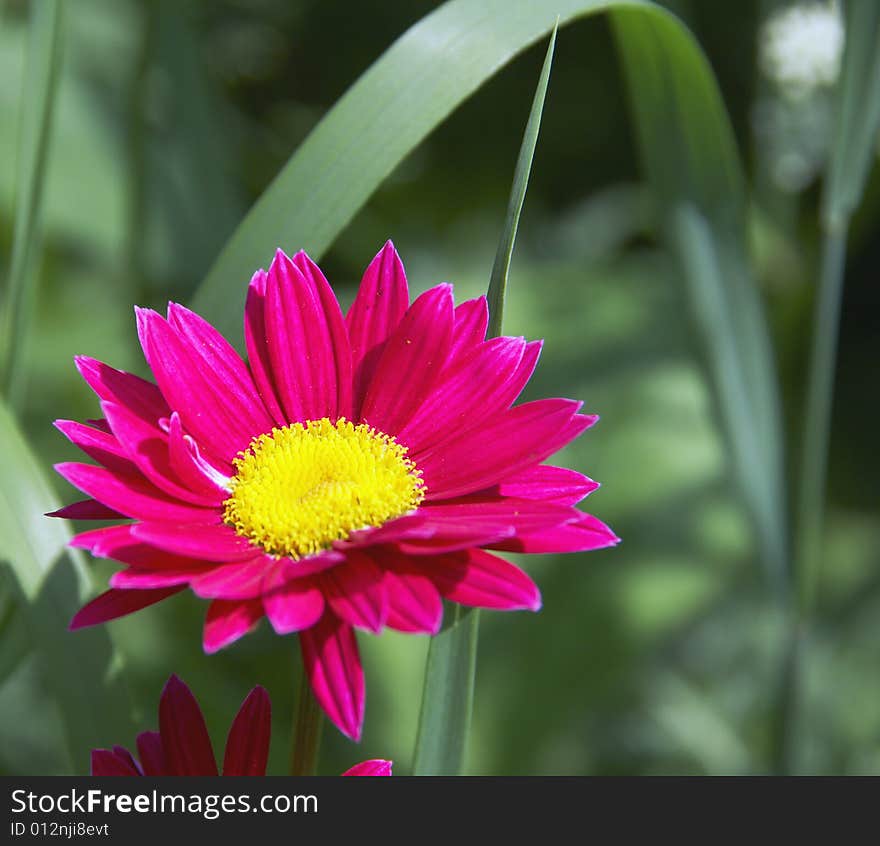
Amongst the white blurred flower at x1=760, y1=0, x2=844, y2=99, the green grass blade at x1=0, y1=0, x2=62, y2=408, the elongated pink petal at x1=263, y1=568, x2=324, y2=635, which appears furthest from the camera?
the white blurred flower at x1=760, y1=0, x2=844, y2=99

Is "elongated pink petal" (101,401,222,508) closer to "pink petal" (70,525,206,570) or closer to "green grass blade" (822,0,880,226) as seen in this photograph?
"pink petal" (70,525,206,570)

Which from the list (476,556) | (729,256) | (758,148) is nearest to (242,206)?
(758,148)

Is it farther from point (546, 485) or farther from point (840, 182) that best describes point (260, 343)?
point (840, 182)

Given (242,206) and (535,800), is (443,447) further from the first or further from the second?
(242,206)

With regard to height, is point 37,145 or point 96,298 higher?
point 96,298

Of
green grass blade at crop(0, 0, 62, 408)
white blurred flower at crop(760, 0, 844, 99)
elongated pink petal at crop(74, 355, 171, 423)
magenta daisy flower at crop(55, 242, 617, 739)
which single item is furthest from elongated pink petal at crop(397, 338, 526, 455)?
white blurred flower at crop(760, 0, 844, 99)

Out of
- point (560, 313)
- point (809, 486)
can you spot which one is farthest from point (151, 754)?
point (560, 313)
